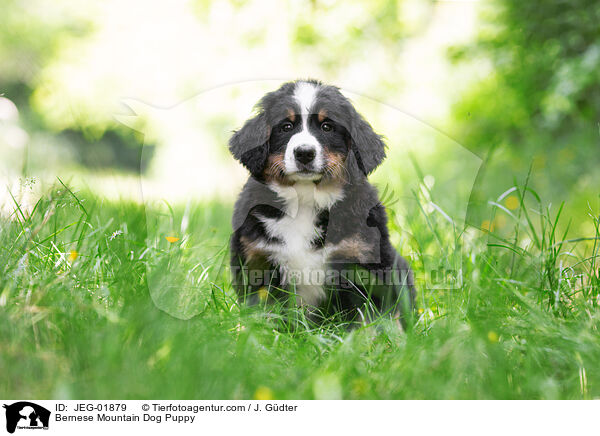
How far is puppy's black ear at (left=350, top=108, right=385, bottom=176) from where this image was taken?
2654mm

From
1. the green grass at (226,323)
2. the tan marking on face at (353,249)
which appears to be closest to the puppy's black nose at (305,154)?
the tan marking on face at (353,249)

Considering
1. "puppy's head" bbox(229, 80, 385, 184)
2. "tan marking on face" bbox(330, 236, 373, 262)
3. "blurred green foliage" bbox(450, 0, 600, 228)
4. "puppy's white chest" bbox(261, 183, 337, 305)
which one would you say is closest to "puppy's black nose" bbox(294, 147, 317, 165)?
"puppy's head" bbox(229, 80, 385, 184)

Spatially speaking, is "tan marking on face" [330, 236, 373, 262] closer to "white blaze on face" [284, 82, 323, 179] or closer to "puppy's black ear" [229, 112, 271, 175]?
"white blaze on face" [284, 82, 323, 179]

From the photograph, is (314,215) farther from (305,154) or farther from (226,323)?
(226,323)

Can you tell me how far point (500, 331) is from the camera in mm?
2199

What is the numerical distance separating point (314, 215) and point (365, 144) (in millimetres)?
443

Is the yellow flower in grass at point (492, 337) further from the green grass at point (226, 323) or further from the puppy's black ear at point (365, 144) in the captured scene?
the puppy's black ear at point (365, 144)

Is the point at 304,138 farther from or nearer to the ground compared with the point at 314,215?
farther from the ground

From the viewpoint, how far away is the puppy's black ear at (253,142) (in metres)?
2.62

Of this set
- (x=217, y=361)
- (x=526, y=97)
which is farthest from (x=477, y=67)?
(x=217, y=361)

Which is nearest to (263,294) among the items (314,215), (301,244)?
(301,244)

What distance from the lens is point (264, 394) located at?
1.93m

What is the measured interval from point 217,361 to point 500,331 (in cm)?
111
